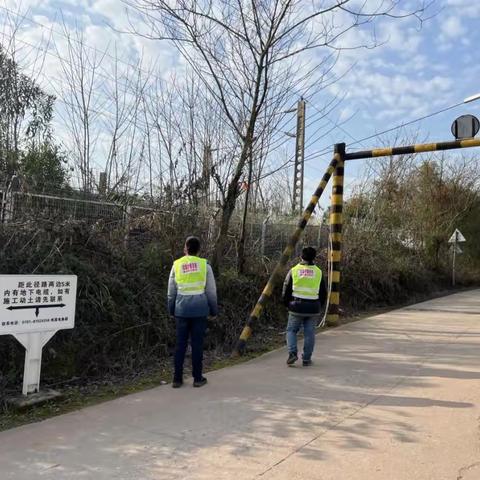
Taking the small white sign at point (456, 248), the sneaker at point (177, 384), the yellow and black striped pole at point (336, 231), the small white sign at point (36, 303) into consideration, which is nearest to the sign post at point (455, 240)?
the small white sign at point (456, 248)

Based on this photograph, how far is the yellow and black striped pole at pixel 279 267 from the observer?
8922 mm

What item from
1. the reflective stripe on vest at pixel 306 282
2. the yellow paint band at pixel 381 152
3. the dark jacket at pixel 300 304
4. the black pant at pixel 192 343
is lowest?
the black pant at pixel 192 343

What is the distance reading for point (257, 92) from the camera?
33.5 feet

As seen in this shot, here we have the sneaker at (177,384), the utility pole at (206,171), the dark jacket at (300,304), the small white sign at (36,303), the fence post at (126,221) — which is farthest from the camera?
the utility pole at (206,171)

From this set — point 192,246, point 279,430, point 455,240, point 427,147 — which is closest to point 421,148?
point 427,147

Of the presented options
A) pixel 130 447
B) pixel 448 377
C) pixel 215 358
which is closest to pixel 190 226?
pixel 215 358

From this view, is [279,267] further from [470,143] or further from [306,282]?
[470,143]

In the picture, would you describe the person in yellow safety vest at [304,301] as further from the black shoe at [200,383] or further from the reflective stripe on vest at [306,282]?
the black shoe at [200,383]

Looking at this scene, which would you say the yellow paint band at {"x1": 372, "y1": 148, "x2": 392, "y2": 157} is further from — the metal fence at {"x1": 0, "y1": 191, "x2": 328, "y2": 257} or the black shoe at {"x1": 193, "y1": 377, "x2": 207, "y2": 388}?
the black shoe at {"x1": 193, "y1": 377, "x2": 207, "y2": 388}

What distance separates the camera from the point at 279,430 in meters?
5.14

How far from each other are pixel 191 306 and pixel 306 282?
1.97 meters

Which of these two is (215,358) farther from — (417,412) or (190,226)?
(417,412)

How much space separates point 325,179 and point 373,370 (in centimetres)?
473

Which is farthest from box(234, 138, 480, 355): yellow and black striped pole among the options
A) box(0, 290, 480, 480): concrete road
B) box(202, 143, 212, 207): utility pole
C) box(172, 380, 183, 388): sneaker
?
box(172, 380, 183, 388): sneaker
